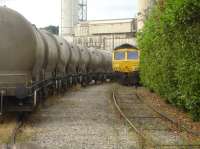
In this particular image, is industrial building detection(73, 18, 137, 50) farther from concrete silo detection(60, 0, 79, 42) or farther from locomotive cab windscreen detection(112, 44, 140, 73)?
locomotive cab windscreen detection(112, 44, 140, 73)

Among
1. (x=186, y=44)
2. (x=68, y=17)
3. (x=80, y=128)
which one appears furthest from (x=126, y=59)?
(x=68, y=17)

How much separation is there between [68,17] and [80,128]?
83319 millimetres

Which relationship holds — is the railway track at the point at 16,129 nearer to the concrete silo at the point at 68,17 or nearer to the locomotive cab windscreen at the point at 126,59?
the locomotive cab windscreen at the point at 126,59

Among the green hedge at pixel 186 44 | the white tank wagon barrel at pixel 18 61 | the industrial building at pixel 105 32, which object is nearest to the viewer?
the green hedge at pixel 186 44

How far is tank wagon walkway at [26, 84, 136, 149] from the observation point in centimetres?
1054

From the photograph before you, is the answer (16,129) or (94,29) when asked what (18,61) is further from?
(94,29)

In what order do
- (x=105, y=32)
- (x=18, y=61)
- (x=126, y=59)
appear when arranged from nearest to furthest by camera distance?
(x=18, y=61)
(x=126, y=59)
(x=105, y=32)

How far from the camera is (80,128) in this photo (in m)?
13.0

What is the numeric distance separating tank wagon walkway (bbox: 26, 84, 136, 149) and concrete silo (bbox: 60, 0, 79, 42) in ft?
248

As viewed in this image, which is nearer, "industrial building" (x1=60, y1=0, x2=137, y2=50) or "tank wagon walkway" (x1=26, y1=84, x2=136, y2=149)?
"tank wagon walkway" (x1=26, y1=84, x2=136, y2=149)

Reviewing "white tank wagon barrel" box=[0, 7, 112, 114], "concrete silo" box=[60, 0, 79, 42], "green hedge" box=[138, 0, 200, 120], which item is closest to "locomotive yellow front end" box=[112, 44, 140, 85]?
"green hedge" box=[138, 0, 200, 120]

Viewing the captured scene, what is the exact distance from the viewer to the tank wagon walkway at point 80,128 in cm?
1054

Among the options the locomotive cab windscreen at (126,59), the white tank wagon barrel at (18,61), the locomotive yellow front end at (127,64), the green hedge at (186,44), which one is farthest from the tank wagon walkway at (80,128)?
the locomotive cab windscreen at (126,59)

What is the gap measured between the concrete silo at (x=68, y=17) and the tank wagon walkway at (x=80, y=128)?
2978 inches
